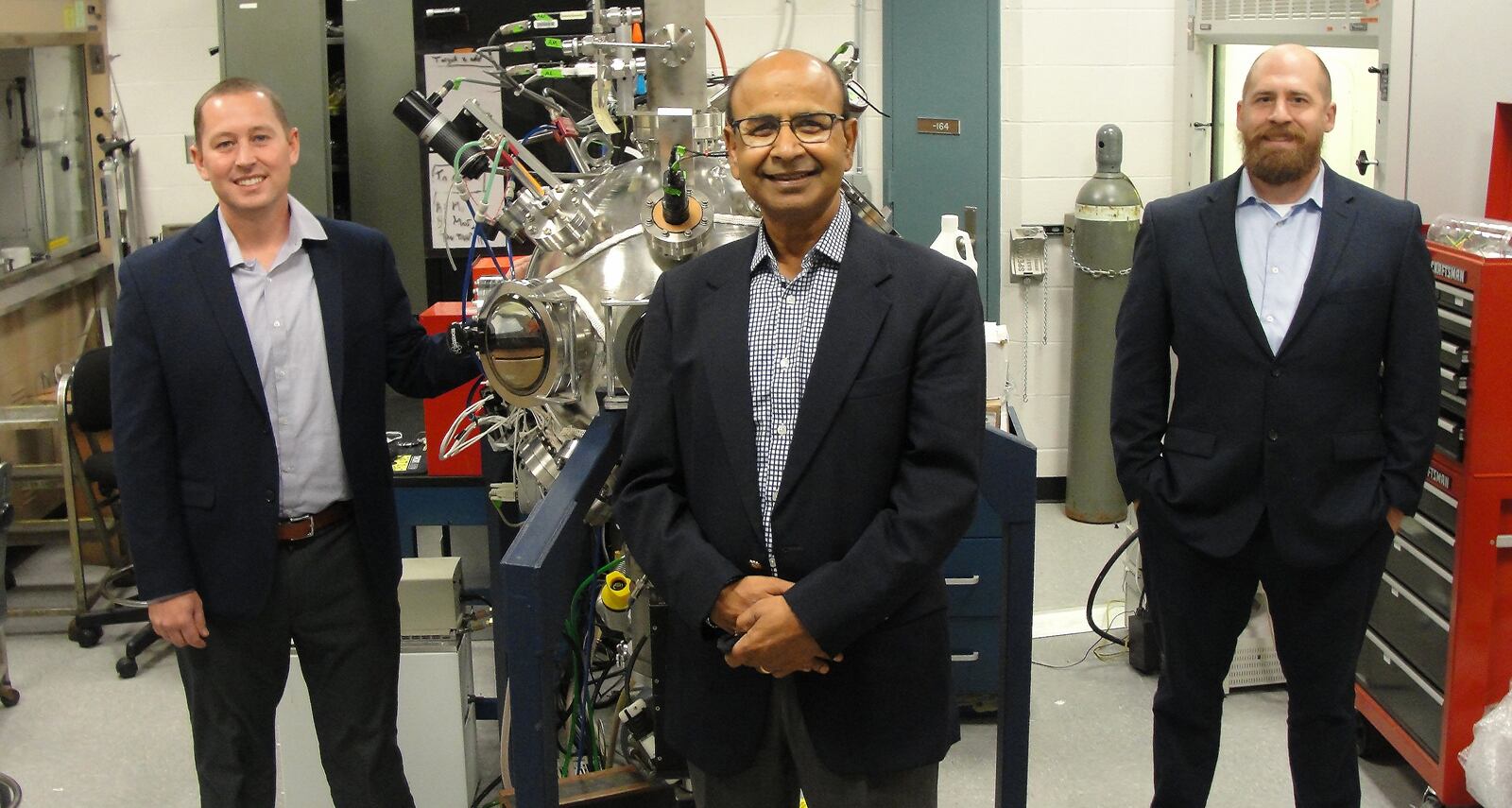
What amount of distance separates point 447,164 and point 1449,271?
3092 mm

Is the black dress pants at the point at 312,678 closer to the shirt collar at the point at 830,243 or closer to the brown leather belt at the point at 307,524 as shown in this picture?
the brown leather belt at the point at 307,524

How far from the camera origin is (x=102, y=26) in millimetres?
4945

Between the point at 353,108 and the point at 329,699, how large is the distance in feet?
9.00

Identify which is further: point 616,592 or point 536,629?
point 616,592

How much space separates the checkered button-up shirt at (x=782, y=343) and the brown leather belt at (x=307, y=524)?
3.17ft

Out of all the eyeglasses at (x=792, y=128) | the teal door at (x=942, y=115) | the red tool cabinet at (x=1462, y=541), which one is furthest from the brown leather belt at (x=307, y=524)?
the teal door at (x=942, y=115)

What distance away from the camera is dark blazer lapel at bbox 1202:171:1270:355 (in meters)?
2.41

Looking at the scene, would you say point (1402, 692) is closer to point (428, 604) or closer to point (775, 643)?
point (775, 643)

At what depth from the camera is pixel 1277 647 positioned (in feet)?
8.41

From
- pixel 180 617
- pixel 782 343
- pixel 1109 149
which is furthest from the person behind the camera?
pixel 1109 149

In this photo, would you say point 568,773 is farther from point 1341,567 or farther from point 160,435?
point 1341,567

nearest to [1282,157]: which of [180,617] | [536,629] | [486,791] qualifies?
[536,629]

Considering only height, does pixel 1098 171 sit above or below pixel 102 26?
below

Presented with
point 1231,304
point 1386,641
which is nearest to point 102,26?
point 1231,304
